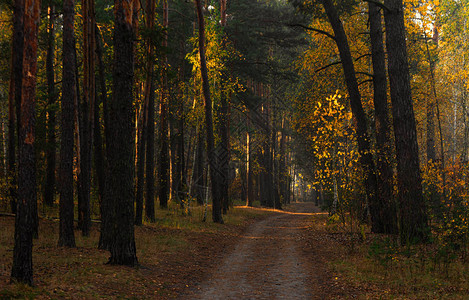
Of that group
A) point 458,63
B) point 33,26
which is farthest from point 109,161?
point 458,63

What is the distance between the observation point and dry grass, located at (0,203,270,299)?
6551 mm

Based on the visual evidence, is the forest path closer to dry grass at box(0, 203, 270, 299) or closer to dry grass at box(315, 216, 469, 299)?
dry grass at box(0, 203, 270, 299)

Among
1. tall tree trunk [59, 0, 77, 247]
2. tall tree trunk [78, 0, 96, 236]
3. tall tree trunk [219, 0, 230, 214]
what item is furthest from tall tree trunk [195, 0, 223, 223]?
tall tree trunk [59, 0, 77, 247]

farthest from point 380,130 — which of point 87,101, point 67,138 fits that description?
point 67,138

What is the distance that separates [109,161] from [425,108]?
78.2 feet

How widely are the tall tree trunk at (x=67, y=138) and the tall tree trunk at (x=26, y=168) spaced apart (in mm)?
4375

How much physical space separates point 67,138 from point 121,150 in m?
3.11

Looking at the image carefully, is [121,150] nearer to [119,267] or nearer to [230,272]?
[119,267]

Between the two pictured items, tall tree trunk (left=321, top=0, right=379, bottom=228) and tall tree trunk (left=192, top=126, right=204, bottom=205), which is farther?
tall tree trunk (left=192, top=126, right=204, bottom=205)

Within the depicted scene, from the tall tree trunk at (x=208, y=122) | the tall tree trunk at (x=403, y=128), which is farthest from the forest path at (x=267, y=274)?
the tall tree trunk at (x=208, y=122)

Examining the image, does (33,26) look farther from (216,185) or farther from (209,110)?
(216,185)

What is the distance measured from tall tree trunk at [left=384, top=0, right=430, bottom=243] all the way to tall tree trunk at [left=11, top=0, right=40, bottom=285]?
32.9 ft

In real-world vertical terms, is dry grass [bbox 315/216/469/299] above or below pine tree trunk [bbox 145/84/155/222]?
below

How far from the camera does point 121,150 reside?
8.67 m
